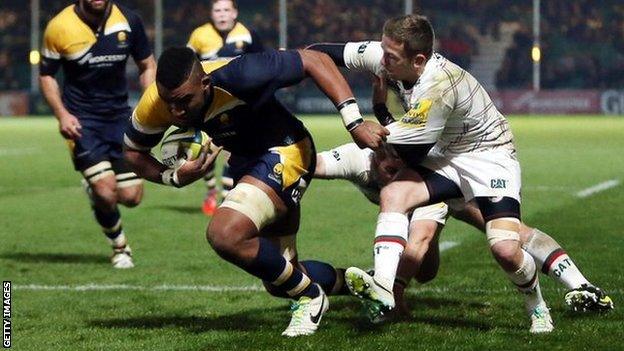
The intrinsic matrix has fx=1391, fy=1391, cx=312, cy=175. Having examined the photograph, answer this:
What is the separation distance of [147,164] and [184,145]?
0.27 meters

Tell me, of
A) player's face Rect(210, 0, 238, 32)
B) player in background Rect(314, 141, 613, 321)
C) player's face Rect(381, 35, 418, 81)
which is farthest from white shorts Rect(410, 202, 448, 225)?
player's face Rect(210, 0, 238, 32)

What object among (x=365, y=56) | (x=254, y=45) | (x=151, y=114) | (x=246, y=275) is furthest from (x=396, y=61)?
(x=254, y=45)

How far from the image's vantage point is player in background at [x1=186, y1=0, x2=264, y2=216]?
16.4 meters

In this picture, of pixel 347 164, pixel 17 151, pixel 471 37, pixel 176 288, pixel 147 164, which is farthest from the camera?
pixel 471 37

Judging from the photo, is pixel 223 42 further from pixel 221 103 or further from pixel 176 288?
pixel 221 103

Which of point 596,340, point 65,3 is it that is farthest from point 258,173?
point 65,3

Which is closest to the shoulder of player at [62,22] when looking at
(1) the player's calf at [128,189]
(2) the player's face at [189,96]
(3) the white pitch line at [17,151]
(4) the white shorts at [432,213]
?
(1) the player's calf at [128,189]

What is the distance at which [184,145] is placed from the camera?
7.72m

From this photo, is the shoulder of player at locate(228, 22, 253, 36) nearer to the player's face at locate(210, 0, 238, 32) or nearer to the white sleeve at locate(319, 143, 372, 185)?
the player's face at locate(210, 0, 238, 32)

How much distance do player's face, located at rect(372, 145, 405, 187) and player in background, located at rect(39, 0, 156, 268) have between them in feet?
13.0

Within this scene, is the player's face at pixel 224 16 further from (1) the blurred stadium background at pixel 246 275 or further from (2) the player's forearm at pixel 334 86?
(2) the player's forearm at pixel 334 86

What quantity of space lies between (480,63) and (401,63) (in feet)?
135

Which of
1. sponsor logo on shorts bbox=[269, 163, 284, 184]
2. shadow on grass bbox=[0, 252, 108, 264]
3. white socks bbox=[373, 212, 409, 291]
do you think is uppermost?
sponsor logo on shorts bbox=[269, 163, 284, 184]

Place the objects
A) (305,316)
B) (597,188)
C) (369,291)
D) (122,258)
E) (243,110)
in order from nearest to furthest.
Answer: (369,291) < (243,110) < (305,316) < (122,258) < (597,188)
